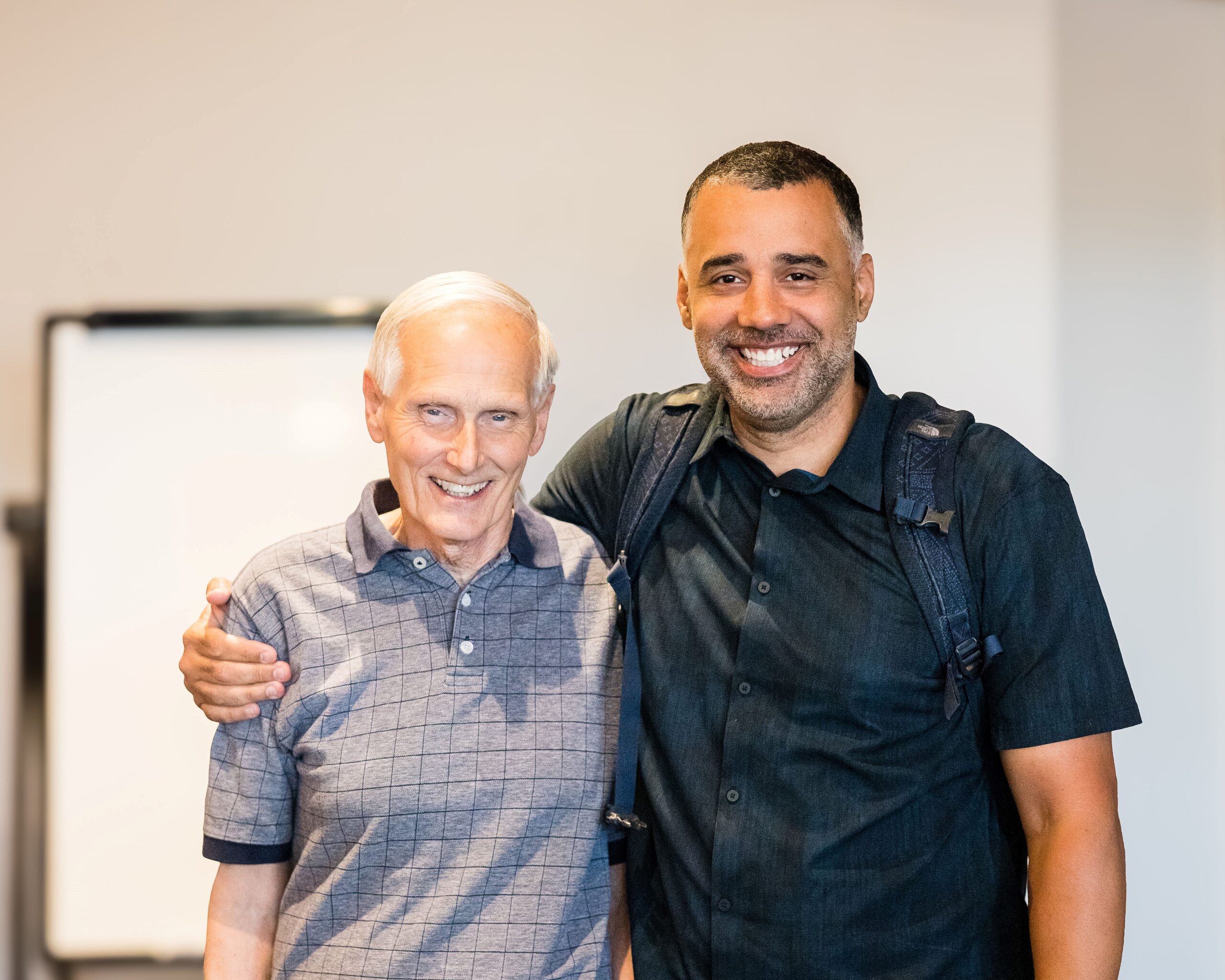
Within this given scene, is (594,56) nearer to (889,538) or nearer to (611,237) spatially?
(611,237)

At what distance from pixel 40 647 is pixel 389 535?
99 centimetres

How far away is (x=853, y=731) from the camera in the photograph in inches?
57.6

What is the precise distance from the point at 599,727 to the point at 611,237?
107 centimetres

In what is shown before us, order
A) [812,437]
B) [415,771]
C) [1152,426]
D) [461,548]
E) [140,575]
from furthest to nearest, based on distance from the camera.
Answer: [1152,426] < [140,575] < [812,437] < [461,548] < [415,771]

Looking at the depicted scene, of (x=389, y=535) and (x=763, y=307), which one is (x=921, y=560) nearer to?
(x=763, y=307)

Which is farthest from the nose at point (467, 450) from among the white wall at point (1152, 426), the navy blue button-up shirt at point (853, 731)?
the white wall at point (1152, 426)

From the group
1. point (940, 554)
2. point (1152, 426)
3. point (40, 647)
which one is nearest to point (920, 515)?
point (940, 554)

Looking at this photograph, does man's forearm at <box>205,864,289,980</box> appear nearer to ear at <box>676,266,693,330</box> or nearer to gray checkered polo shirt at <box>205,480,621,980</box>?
gray checkered polo shirt at <box>205,480,621,980</box>

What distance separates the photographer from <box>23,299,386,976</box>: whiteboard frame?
2033mm

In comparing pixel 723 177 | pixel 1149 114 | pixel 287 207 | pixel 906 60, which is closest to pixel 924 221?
pixel 906 60

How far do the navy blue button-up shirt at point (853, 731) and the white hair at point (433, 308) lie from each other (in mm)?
434

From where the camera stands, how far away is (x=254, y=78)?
2090mm

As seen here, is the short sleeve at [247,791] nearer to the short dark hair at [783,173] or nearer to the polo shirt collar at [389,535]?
the polo shirt collar at [389,535]

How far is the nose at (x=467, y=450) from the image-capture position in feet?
4.58
